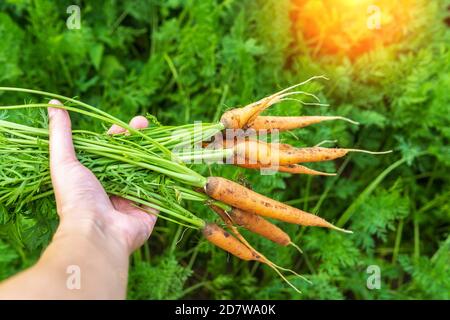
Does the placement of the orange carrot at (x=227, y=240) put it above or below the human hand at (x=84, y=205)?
below

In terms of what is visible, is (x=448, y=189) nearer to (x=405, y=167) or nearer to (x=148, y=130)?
(x=405, y=167)

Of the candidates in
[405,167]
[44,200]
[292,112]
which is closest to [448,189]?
[405,167]

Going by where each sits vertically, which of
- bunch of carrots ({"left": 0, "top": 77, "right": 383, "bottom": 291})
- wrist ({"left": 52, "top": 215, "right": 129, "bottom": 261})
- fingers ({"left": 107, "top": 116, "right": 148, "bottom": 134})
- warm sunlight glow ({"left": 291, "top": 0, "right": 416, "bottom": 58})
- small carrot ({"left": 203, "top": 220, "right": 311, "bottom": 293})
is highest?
warm sunlight glow ({"left": 291, "top": 0, "right": 416, "bottom": 58})

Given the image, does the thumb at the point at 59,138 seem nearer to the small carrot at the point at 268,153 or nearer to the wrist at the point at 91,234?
the wrist at the point at 91,234

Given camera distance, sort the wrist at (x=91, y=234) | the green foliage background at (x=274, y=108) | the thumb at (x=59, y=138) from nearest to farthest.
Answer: the wrist at (x=91, y=234) → the thumb at (x=59, y=138) → the green foliage background at (x=274, y=108)

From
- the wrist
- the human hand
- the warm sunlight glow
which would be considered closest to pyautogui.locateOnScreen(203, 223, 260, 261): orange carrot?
the human hand

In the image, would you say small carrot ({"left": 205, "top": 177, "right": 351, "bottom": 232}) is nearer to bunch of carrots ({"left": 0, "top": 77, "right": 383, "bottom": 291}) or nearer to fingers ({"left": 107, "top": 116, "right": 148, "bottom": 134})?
bunch of carrots ({"left": 0, "top": 77, "right": 383, "bottom": 291})

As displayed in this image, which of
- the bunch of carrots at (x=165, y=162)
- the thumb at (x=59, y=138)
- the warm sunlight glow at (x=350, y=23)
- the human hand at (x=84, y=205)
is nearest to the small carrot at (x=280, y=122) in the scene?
the bunch of carrots at (x=165, y=162)

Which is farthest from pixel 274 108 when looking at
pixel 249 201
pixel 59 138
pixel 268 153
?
pixel 59 138
